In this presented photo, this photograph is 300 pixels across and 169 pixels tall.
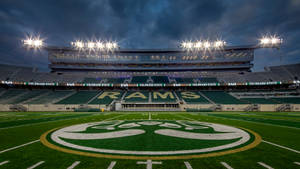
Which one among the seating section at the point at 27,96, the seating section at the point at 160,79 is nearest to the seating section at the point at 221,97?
the seating section at the point at 160,79

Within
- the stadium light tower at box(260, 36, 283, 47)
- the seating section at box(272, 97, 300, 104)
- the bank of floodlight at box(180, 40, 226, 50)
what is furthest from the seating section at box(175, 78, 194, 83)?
the stadium light tower at box(260, 36, 283, 47)

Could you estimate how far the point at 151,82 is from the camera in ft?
156

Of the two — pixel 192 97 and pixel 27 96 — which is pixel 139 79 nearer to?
pixel 192 97

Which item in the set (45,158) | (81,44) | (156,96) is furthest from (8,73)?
(45,158)

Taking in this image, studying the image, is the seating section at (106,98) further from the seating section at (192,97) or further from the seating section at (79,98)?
the seating section at (192,97)

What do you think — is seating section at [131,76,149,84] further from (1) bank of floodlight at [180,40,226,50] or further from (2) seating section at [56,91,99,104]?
(1) bank of floodlight at [180,40,226,50]

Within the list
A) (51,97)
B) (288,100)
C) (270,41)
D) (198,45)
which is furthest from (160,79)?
(270,41)

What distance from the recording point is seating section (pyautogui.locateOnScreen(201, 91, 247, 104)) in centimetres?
3683

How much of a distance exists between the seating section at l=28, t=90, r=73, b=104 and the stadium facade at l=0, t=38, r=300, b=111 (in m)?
0.25

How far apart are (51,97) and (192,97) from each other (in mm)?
43304

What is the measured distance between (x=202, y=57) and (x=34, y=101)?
191 ft

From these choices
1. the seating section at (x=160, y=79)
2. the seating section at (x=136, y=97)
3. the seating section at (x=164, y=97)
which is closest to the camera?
the seating section at (x=164, y=97)

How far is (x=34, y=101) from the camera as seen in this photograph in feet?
119

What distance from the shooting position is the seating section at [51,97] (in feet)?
119
